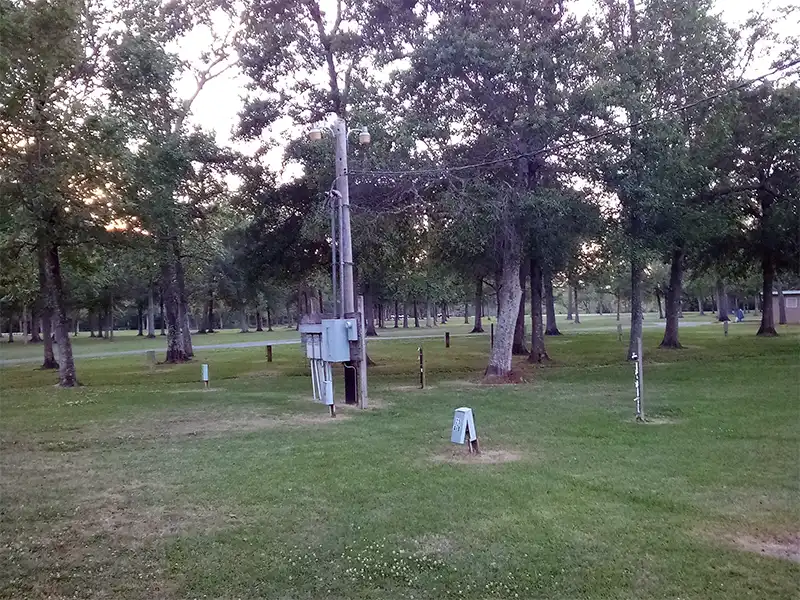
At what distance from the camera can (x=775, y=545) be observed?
4.70 meters

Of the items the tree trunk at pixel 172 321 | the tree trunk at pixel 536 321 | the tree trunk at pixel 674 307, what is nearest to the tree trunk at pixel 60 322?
the tree trunk at pixel 172 321

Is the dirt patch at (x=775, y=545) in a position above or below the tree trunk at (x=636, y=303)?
below

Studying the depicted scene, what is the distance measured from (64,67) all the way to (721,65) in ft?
59.2

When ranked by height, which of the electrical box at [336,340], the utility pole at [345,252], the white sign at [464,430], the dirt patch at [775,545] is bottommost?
the dirt patch at [775,545]

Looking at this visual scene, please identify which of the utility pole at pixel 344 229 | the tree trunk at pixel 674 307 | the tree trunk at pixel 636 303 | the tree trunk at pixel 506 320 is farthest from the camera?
the tree trunk at pixel 674 307

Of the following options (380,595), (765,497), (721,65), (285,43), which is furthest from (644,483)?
(721,65)

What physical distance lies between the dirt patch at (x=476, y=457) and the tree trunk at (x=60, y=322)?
12.9m

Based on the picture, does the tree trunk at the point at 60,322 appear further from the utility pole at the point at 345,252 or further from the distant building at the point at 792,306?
the distant building at the point at 792,306

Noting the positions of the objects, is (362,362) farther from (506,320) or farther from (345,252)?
(506,320)

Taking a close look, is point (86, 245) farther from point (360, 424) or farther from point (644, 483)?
point (644, 483)

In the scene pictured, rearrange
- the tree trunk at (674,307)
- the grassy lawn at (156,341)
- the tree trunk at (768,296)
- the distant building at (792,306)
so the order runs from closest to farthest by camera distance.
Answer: the tree trunk at (674,307), the tree trunk at (768,296), the grassy lawn at (156,341), the distant building at (792,306)

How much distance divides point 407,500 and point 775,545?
9.42 feet

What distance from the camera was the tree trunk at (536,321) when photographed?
2188cm

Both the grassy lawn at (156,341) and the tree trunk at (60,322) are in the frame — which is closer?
the tree trunk at (60,322)
